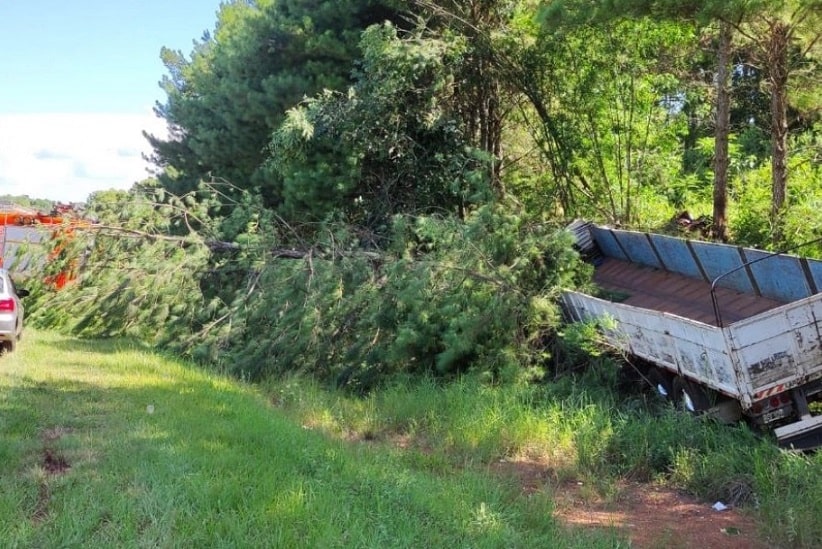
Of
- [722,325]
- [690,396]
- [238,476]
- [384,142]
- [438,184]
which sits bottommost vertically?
[238,476]

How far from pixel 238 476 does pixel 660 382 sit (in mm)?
5132

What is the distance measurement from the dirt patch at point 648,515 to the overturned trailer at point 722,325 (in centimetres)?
111

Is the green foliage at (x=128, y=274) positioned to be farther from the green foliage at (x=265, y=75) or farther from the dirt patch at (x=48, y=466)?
the dirt patch at (x=48, y=466)

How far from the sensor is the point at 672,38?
1262 centimetres

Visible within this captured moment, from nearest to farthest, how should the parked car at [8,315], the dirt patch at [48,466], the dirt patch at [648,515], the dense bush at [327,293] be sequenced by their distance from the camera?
1. the dirt patch at [48,466]
2. the dirt patch at [648,515]
3. the dense bush at [327,293]
4. the parked car at [8,315]

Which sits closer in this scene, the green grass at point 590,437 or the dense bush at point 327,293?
the green grass at point 590,437

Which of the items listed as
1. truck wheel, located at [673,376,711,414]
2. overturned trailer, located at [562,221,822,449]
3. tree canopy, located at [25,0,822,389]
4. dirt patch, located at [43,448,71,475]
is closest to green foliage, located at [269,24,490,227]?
tree canopy, located at [25,0,822,389]

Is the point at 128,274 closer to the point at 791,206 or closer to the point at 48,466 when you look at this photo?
→ the point at 48,466

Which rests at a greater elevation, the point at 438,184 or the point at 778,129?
the point at 778,129

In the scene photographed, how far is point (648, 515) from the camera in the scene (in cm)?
547

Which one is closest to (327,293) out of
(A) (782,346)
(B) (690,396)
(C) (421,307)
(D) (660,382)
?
(C) (421,307)

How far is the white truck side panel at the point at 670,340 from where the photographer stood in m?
6.21

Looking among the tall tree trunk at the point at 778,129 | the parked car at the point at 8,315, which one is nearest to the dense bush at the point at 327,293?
the parked car at the point at 8,315

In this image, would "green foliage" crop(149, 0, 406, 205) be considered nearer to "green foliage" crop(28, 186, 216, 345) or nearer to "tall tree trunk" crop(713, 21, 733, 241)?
"green foliage" crop(28, 186, 216, 345)
